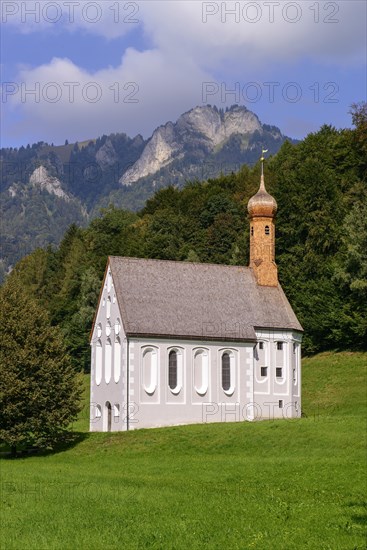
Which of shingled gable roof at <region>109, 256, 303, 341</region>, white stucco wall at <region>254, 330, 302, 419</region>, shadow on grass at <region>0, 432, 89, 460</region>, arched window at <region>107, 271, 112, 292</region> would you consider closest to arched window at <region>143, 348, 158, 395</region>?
shingled gable roof at <region>109, 256, 303, 341</region>

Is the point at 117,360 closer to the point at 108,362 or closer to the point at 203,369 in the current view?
the point at 108,362

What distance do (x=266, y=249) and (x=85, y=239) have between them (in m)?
63.3

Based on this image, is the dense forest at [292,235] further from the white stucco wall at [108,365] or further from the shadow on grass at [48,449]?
the shadow on grass at [48,449]

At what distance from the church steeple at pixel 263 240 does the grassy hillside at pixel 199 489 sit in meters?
13.9

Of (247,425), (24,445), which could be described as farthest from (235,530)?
(24,445)

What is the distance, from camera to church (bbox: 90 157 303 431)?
2002 inches

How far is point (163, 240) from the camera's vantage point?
304 ft

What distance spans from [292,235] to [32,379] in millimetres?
37998

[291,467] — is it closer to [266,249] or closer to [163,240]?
[266,249]

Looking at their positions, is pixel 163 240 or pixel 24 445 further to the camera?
pixel 163 240

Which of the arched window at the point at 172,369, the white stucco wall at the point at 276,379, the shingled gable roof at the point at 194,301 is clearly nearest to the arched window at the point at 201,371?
the shingled gable roof at the point at 194,301

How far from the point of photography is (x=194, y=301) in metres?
54.2

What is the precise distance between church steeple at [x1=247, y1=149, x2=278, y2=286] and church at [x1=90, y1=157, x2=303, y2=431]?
0.22 ft

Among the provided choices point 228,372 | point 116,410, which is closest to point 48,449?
point 116,410
